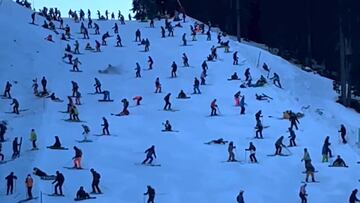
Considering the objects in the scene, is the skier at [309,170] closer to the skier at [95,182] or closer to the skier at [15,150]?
the skier at [95,182]

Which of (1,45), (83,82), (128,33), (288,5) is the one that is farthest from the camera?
(288,5)

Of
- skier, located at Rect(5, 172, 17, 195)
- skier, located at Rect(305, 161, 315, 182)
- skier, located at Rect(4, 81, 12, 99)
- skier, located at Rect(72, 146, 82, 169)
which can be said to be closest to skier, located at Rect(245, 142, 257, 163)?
skier, located at Rect(305, 161, 315, 182)

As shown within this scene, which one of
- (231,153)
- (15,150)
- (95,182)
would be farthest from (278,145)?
(15,150)

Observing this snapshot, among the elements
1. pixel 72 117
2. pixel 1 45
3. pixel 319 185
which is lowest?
pixel 319 185

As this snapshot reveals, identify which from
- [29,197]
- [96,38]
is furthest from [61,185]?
[96,38]

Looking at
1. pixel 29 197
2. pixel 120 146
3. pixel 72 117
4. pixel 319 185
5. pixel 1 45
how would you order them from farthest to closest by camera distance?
pixel 1 45
pixel 72 117
pixel 120 146
pixel 319 185
pixel 29 197

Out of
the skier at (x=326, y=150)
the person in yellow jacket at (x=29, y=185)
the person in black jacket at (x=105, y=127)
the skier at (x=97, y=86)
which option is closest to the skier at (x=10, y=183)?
the person in yellow jacket at (x=29, y=185)

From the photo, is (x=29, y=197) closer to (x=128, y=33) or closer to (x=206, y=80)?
(x=206, y=80)

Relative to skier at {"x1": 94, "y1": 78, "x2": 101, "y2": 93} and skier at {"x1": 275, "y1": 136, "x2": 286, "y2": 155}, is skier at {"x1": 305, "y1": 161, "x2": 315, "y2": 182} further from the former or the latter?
skier at {"x1": 94, "y1": 78, "x2": 101, "y2": 93}

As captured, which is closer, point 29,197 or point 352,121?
→ point 29,197
